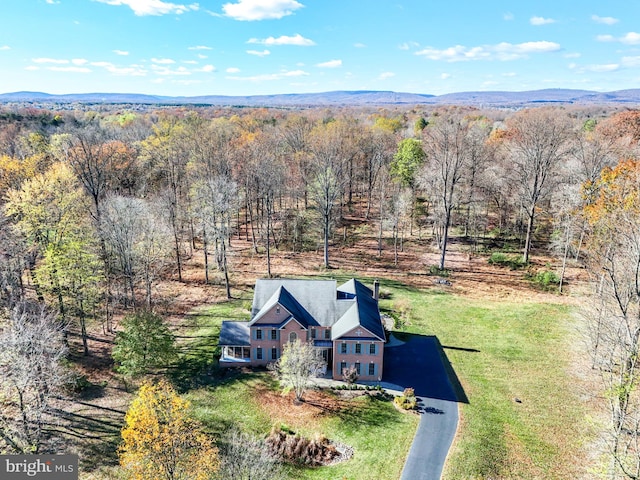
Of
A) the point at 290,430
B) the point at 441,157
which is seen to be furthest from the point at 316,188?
the point at 290,430

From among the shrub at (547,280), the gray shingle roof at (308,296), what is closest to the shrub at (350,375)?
the gray shingle roof at (308,296)

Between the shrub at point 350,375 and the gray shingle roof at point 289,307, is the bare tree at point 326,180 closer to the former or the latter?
the gray shingle roof at point 289,307

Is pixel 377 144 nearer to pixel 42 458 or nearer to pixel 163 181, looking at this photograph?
pixel 163 181

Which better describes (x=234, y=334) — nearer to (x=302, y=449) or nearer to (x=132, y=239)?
(x=302, y=449)

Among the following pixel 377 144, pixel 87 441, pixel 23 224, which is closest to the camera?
pixel 87 441

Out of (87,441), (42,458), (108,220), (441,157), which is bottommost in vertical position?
(87,441)

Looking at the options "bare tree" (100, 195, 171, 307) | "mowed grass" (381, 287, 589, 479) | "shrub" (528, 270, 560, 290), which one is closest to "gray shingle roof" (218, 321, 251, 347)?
"bare tree" (100, 195, 171, 307)
